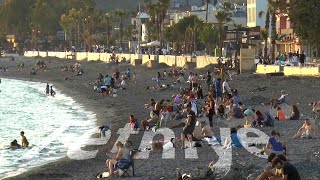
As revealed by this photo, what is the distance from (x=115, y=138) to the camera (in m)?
26.5

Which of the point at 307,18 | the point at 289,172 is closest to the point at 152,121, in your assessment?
the point at 289,172

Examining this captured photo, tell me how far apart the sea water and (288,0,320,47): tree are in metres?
11.5

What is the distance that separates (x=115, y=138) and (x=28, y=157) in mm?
3309

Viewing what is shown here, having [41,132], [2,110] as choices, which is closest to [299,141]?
[41,132]

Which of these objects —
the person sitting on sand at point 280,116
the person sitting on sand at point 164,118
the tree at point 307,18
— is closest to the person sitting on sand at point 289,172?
the person sitting on sand at point 280,116

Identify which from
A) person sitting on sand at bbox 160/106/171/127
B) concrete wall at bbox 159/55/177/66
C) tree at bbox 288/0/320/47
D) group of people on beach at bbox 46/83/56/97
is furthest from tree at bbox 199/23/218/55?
person sitting on sand at bbox 160/106/171/127

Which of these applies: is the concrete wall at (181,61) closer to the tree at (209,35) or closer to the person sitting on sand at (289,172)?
the tree at (209,35)

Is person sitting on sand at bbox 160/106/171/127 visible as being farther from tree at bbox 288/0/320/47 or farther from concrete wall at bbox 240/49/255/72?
concrete wall at bbox 240/49/255/72

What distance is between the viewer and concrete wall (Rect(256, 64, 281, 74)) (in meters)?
44.3

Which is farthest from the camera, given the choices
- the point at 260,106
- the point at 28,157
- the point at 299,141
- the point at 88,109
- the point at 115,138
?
the point at 88,109

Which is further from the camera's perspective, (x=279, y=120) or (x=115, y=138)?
(x=115, y=138)

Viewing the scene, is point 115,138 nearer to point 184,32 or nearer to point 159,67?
point 159,67

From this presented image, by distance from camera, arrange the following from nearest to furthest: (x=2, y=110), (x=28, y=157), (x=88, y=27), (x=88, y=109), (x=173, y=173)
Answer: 1. (x=173, y=173)
2. (x=28, y=157)
3. (x=88, y=109)
4. (x=2, y=110)
5. (x=88, y=27)

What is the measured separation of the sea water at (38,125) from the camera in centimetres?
2412
